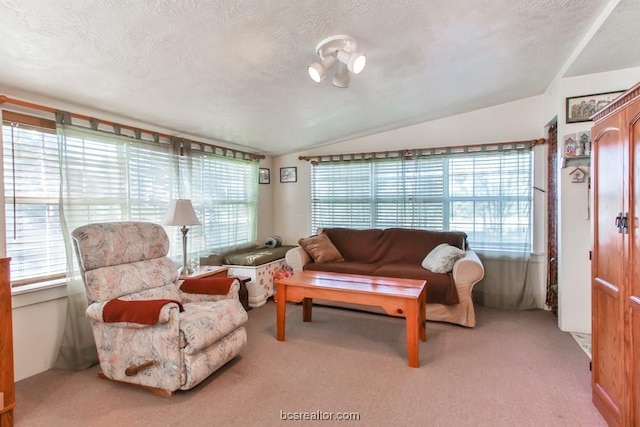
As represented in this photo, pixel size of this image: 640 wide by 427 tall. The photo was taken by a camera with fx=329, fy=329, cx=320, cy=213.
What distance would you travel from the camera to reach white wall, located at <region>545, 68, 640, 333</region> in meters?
2.96

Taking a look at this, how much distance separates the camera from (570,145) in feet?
9.77

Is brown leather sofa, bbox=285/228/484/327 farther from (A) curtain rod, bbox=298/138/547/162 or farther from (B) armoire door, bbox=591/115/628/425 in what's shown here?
(B) armoire door, bbox=591/115/628/425

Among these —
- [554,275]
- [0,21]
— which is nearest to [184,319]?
[0,21]

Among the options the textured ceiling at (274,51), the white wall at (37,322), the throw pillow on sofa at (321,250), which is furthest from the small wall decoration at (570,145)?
the white wall at (37,322)

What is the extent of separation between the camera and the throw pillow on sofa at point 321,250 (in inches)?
156

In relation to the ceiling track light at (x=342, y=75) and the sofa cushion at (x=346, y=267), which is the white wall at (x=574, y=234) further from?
the ceiling track light at (x=342, y=75)

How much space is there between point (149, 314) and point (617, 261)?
259 cm

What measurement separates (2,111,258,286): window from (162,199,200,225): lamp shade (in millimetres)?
227

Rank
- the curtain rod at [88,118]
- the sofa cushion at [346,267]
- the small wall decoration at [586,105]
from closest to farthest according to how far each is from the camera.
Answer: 1. the curtain rod at [88,118]
2. the small wall decoration at [586,105]
3. the sofa cushion at [346,267]

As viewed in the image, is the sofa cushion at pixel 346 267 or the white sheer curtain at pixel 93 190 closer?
the white sheer curtain at pixel 93 190

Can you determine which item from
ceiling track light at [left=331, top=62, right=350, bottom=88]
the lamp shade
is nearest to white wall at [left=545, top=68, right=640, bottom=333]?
ceiling track light at [left=331, top=62, right=350, bottom=88]

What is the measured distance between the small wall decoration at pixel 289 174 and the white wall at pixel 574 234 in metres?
3.25

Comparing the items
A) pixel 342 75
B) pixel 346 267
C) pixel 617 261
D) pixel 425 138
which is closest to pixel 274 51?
pixel 342 75

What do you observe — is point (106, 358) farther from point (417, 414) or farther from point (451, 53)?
point (451, 53)
